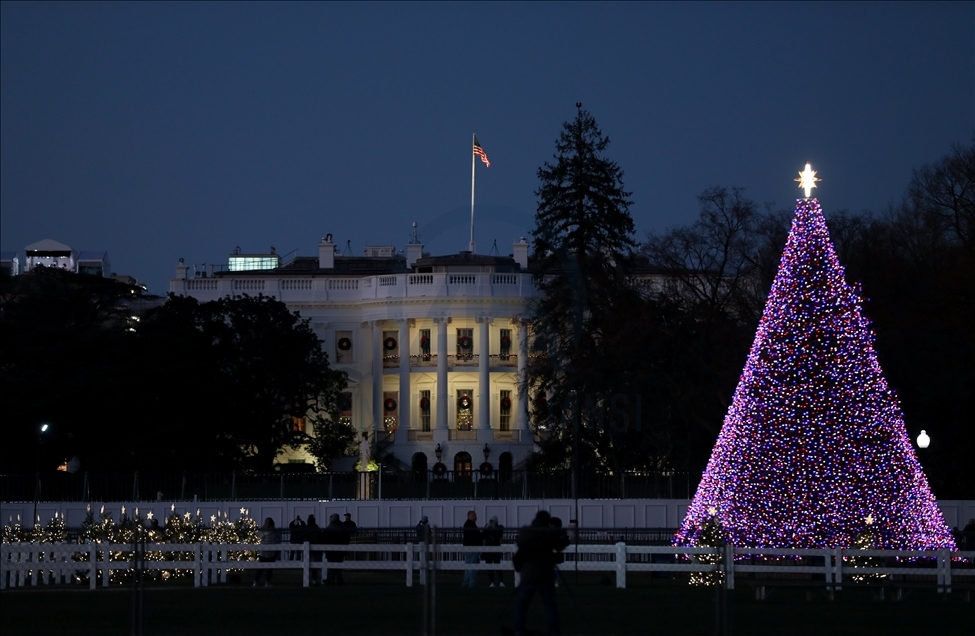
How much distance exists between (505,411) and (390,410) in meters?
6.56

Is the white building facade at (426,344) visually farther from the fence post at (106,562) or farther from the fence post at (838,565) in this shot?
the fence post at (838,565)

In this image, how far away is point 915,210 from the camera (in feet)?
208

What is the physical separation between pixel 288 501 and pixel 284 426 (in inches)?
1154

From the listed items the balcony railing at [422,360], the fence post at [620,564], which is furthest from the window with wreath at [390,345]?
the fence post at [620,564]

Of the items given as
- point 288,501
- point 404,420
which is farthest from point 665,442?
point 404,420

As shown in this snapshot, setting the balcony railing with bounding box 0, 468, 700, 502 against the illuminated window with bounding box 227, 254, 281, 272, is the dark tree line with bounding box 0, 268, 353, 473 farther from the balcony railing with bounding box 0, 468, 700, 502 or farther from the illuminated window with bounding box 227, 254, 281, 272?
the illuminated window with bounding box 227, 254, 281, 272

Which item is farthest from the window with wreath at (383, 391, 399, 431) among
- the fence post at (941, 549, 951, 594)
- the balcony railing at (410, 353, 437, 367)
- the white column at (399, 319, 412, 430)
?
the fence post at (941, 549, 951, 594)

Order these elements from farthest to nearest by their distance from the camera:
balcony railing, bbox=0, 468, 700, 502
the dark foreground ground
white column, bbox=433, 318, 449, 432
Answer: white column, bbox=433, 318, 449, 432, balcony railing, bbox=0, 468, 700, 502, the dark foreground ground

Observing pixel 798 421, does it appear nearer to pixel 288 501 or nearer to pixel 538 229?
pixel 288 501

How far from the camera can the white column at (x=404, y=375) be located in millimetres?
89688

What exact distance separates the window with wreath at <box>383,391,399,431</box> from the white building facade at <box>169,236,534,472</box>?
56 millimetres

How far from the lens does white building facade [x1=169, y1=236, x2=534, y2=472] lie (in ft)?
290

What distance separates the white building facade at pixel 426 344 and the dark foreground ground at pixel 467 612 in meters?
60.7

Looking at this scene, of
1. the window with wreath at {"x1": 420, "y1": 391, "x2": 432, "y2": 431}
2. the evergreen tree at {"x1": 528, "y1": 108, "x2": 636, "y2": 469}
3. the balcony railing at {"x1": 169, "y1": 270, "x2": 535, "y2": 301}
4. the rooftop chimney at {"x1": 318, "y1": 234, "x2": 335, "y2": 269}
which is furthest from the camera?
the rooftop chimney at {"x1": 318, "y1": 234, "x2": 335, "y2": 269}
